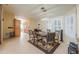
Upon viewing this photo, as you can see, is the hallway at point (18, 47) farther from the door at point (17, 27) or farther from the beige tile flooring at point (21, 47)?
the door at point (17, 27)

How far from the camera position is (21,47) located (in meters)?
1.92

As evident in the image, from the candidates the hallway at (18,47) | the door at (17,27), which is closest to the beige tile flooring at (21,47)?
the hallway at (18,47)

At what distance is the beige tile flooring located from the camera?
172cm

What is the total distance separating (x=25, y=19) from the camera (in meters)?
2.04

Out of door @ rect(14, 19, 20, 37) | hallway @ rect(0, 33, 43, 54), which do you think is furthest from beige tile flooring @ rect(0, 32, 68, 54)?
door @ rect(14, 19, 20, 37)

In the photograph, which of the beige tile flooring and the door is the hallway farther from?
the door

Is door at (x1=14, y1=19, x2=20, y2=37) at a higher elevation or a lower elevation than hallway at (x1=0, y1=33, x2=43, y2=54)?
higher

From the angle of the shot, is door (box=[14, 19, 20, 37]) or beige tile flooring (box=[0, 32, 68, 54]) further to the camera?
door (box=[14, 19, 20, 37])

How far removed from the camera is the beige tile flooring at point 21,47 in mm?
1724
